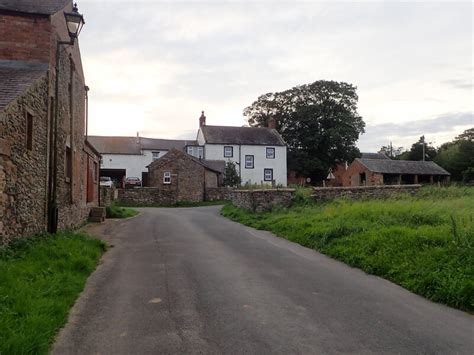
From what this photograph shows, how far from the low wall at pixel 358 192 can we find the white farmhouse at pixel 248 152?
3197 centimetres

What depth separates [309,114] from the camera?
61.9 meters

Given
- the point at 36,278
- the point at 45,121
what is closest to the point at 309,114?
the point at 45,121

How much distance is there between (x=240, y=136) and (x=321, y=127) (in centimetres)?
1320

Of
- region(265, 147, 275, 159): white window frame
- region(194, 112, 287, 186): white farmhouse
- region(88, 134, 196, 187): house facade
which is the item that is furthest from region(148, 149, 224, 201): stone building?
region(265, 147, 275, 159): white window frame

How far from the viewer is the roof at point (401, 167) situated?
52.8 meters

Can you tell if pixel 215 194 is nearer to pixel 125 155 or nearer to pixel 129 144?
pixel 125 155

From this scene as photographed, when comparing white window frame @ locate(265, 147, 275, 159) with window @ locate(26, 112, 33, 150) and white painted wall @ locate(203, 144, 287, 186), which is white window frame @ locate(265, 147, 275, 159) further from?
window @ locate(26, 112, 33, 150)

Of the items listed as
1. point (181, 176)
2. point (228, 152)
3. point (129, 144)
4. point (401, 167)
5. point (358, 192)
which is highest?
point (129, 144)

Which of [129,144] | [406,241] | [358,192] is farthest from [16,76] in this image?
[129,144]

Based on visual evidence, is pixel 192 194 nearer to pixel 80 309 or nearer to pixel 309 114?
pixel 309 114

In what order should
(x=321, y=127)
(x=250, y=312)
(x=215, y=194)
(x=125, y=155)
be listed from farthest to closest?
1. (x=321, y=127)
2. (x=125, y=155)
3. (x=215, y=194)
4. (x=250, y=312)

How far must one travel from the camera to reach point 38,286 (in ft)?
22.5

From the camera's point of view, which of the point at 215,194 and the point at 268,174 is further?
the point at 268,174

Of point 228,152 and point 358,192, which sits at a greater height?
point 228,152
